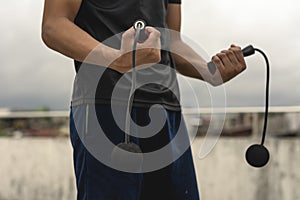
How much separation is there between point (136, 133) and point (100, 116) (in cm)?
7

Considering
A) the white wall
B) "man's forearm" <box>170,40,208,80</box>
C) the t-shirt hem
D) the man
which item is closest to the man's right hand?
the man

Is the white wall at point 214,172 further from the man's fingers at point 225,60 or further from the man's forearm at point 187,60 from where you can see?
the man's fingers at point 225,60

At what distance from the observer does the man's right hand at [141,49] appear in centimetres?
83

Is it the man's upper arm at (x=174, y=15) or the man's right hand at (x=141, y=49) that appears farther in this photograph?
the man's upper arm at (x=174, y=15)

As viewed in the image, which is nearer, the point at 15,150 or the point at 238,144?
the point at 238,144

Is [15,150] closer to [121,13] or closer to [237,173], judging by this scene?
[237,173]

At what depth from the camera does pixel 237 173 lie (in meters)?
3.89

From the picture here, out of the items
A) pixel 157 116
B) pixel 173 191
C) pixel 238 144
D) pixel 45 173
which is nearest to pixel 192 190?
pixel 173 191

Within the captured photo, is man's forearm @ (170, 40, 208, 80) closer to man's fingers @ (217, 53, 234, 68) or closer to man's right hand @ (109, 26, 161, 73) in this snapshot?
man's fingers @ (217, 53, 234, 68)

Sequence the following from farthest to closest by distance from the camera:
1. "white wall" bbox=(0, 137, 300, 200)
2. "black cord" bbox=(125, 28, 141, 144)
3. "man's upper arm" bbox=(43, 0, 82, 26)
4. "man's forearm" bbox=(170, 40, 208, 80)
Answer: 1. "white wall" bbox=(0, 137, 300, 200)
2. "man's forearm" bbox=(170, 40, 208, 80)
3. "man's upper arm" bbox=(43, 0, 82, 26)
4. "black cord" bbox=(125, 28, 141, 144)

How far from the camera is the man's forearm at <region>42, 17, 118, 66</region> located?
2.93 feet

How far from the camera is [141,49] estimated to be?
2.72 feet

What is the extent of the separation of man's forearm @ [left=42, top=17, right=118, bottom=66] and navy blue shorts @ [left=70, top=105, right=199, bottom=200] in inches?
4.5

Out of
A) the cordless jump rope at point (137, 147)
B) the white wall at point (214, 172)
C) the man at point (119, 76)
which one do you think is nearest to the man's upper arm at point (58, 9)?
the man at point (119, 76)
